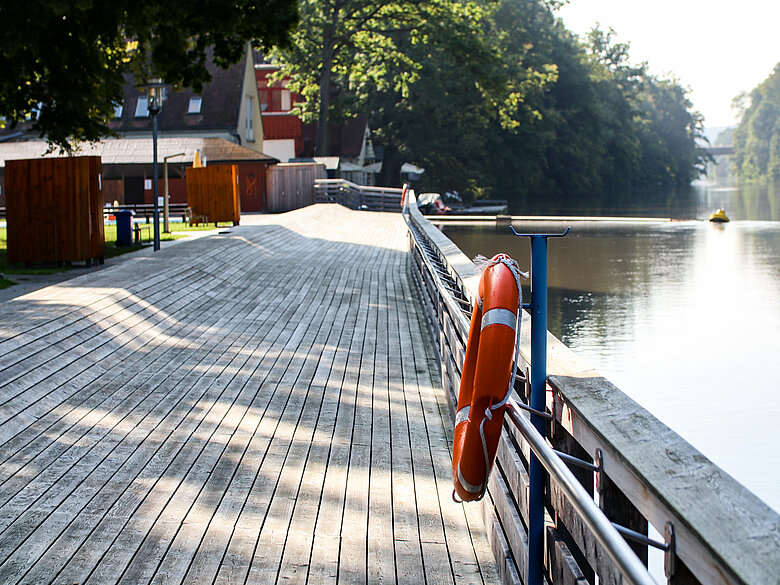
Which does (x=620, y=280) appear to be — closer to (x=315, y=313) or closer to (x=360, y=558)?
(x=315, y=313)

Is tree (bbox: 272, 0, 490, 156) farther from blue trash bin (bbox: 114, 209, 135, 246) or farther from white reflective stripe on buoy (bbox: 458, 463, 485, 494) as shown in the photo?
white reflective stripe on buoy (bbox: 458, 463, 485, 494)

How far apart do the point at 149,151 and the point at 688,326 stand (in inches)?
1046

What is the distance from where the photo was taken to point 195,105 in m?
46.2

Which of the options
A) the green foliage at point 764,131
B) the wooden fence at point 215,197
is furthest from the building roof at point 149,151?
the green foliage at point 764,131

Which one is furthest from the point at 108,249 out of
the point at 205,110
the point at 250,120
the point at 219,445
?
the point at 250,120

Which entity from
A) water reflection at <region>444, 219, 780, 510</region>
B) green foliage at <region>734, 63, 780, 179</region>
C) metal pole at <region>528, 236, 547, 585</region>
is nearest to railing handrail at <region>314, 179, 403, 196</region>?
water reflection at <region>444, 219, 780, 510</region>

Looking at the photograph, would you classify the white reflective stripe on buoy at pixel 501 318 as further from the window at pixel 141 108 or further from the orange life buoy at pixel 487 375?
the window at pixel 141 108

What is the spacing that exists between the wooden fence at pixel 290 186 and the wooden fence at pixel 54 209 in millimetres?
22341

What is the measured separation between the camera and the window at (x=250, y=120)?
47.0 meters

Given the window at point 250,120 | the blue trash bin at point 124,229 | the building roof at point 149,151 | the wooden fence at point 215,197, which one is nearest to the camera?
the blue trash bin at point 124,229

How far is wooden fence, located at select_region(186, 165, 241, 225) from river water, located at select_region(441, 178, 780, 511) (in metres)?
8.61

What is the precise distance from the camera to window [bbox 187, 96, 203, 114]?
151ft

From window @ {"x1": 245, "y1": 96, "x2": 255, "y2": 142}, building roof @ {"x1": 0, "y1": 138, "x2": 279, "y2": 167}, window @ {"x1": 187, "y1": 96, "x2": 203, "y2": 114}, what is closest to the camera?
building roof @ {"x1": 0, "y1": 138, "x2": 279, "y2": 167}

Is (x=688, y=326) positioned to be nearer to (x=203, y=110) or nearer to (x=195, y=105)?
(x=203, y=110)
